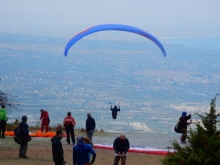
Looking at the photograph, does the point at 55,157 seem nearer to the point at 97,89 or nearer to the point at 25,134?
the point at 25,134

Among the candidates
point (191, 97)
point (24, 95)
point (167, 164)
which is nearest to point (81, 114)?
point (24, 95)

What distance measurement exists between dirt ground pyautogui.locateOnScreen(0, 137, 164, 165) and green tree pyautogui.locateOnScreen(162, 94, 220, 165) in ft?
19.4

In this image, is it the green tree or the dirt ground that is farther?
the dirt ground

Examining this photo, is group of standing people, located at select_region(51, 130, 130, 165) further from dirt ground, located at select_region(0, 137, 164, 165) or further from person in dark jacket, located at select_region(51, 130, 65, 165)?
dirt ground, located at select_region(0, 137, 164, 165)

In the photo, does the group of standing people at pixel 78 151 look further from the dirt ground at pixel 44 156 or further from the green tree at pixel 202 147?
the dirt ground at pixel 44 156

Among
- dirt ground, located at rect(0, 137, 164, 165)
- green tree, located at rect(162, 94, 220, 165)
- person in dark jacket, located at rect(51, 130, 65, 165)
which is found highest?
green tree, located at rect(162, 94, 220, 165)

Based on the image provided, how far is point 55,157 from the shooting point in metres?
13.4

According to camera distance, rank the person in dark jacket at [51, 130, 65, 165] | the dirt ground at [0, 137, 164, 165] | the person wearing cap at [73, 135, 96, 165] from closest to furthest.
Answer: the person wearing cap at [73, 135, 96, 165]
the person in dark jacket at [51, 130, 65, 165]
the dirt ground at [0, 137, 164, 165]

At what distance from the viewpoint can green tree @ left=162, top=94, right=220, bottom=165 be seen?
33.7 ft

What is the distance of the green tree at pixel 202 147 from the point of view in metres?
10.3

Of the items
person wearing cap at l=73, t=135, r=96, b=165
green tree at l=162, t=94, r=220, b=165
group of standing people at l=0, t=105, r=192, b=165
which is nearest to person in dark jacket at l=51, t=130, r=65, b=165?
group of standing people at l=0, t=105, r=192, b=165

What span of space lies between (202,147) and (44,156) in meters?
9.46

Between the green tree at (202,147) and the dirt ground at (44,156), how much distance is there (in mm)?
5922

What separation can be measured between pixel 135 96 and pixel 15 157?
14020 centimetres
